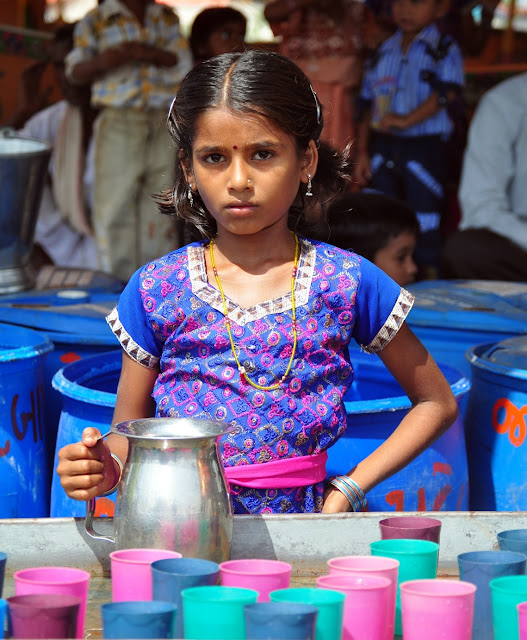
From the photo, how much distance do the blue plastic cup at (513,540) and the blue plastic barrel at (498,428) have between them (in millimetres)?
1037

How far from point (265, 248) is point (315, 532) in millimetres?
510

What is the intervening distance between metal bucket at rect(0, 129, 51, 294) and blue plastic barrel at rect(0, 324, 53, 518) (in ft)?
3.73

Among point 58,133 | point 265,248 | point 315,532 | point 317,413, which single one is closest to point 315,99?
point 265,248

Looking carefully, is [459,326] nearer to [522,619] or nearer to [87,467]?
[87,467]

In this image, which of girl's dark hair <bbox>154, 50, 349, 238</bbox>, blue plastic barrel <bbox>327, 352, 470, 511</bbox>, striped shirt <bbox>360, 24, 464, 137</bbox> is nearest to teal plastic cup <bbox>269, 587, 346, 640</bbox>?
girl's dark hair <bbox>154, 50, 349, 238</bbox>

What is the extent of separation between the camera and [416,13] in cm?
463

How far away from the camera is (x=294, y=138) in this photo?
1.51m

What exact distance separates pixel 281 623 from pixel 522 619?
22cm

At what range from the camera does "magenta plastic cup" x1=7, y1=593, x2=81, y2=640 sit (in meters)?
0.87

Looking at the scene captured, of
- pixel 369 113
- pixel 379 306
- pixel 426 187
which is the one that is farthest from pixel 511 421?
pixel 369 113

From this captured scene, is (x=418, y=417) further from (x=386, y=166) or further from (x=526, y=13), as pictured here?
(x=526, y=13)

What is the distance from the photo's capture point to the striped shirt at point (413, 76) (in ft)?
15.2

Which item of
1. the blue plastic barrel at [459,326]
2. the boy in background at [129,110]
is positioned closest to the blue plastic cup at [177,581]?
the blue plastic barrel at [459,326]

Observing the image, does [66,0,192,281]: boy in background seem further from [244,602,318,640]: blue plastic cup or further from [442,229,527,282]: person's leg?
[244,602,318,640]: blue plastic cup
